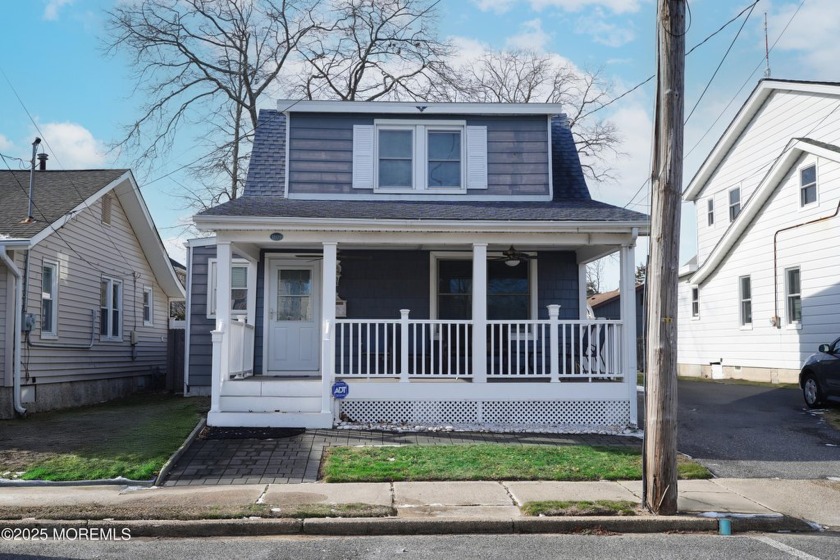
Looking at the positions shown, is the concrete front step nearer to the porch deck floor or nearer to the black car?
the porch deck floor

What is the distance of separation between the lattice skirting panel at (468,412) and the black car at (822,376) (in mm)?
3917

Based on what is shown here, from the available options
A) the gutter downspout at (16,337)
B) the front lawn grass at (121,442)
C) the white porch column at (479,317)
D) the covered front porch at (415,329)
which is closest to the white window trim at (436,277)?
the covered front porch at (415,329)

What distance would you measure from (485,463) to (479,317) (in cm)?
318

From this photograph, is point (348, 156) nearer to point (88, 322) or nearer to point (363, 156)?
point (363, 156)

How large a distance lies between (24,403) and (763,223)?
17.1 meters

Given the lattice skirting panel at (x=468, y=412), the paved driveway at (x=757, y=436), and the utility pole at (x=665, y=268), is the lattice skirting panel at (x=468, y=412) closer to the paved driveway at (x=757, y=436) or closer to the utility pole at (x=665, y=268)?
the paved driveway at (x=757, y=436)

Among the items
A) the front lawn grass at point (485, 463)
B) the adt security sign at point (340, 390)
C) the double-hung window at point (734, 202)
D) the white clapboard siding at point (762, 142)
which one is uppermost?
the white clapboard siding at point (762, 142)

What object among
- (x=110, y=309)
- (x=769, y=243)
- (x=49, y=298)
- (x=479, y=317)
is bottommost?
(x=479, y=317)

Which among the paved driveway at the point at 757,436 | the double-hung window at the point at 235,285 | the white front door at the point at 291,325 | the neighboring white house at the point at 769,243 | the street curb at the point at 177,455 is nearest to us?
the street curb at the point at 177,455

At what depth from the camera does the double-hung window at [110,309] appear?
57.9 feet

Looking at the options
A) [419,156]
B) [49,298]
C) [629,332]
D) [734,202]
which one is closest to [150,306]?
[49,298]

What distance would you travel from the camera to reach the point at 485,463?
30.4 feet

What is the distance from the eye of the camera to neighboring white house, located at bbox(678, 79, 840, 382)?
1705 cm

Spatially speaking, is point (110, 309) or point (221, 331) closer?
point (221, 331)
